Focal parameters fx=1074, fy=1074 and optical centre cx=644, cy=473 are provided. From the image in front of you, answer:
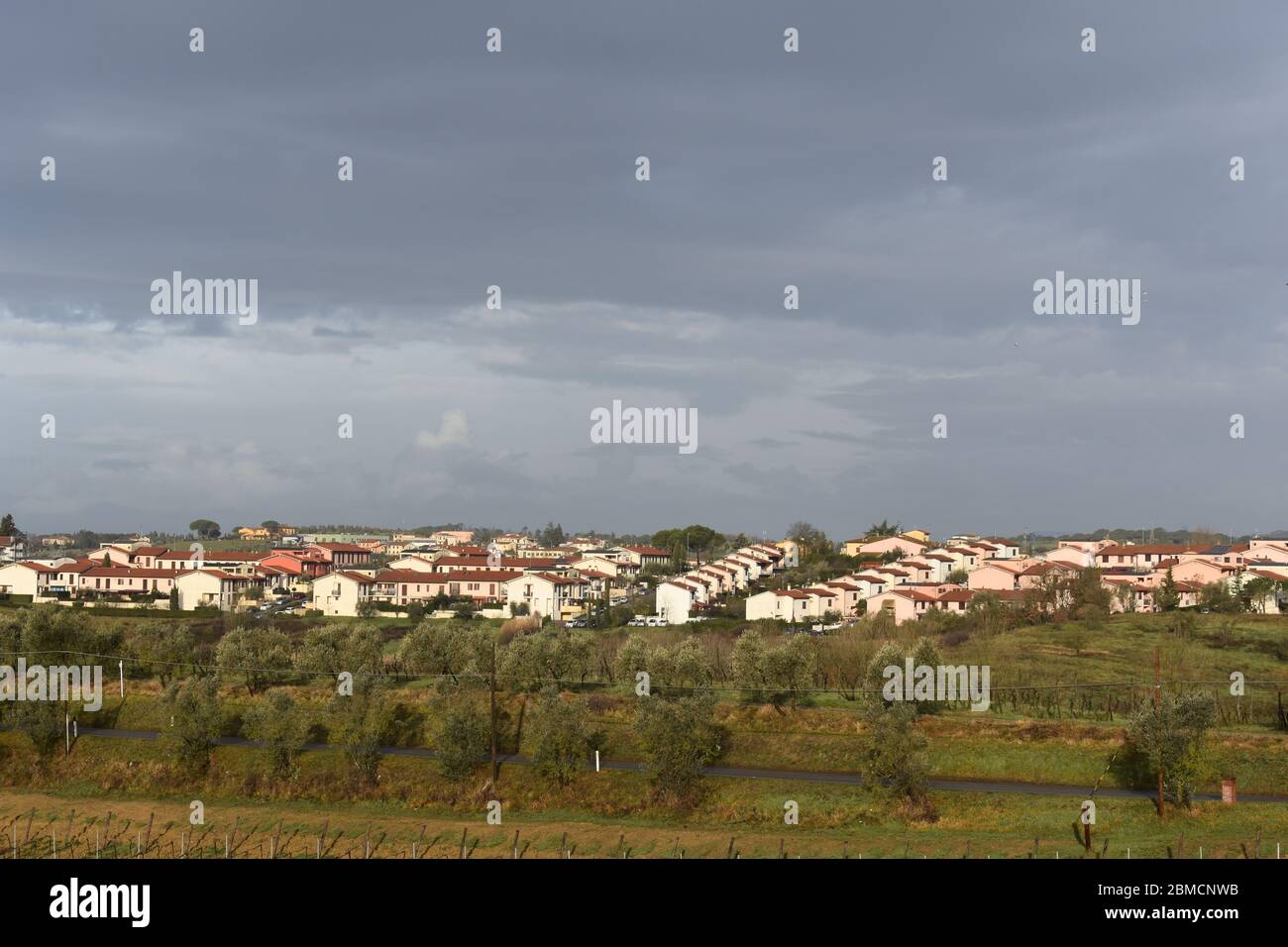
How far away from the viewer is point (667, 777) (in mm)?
40031

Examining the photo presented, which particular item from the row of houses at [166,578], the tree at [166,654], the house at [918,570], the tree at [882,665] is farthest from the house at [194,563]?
the tree at [882,665]

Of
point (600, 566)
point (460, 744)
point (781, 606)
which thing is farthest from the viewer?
point (600, 566)

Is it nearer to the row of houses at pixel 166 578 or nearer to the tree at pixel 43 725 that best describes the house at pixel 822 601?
the row of houses at pixel 166 578

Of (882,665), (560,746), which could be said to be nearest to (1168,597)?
(882,665)

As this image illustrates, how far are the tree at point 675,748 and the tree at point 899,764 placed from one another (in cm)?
614

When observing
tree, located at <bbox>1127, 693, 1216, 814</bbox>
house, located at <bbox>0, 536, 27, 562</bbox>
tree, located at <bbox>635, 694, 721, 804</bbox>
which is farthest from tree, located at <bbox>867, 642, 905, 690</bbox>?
house, located at <bbox>0, 536, 27, 562</bbox>

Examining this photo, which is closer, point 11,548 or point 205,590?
point 205,590

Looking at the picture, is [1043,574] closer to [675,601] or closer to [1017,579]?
[1017,579]

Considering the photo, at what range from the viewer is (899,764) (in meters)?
37.6

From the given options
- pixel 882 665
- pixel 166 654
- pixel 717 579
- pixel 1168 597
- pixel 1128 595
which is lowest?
pixel 166 654

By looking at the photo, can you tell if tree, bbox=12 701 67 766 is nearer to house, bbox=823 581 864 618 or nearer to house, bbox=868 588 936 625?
house, bbox=868 588 936 625

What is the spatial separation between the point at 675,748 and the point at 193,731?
21.2 m

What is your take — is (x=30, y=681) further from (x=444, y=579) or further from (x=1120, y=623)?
(x=1120, y=623)
